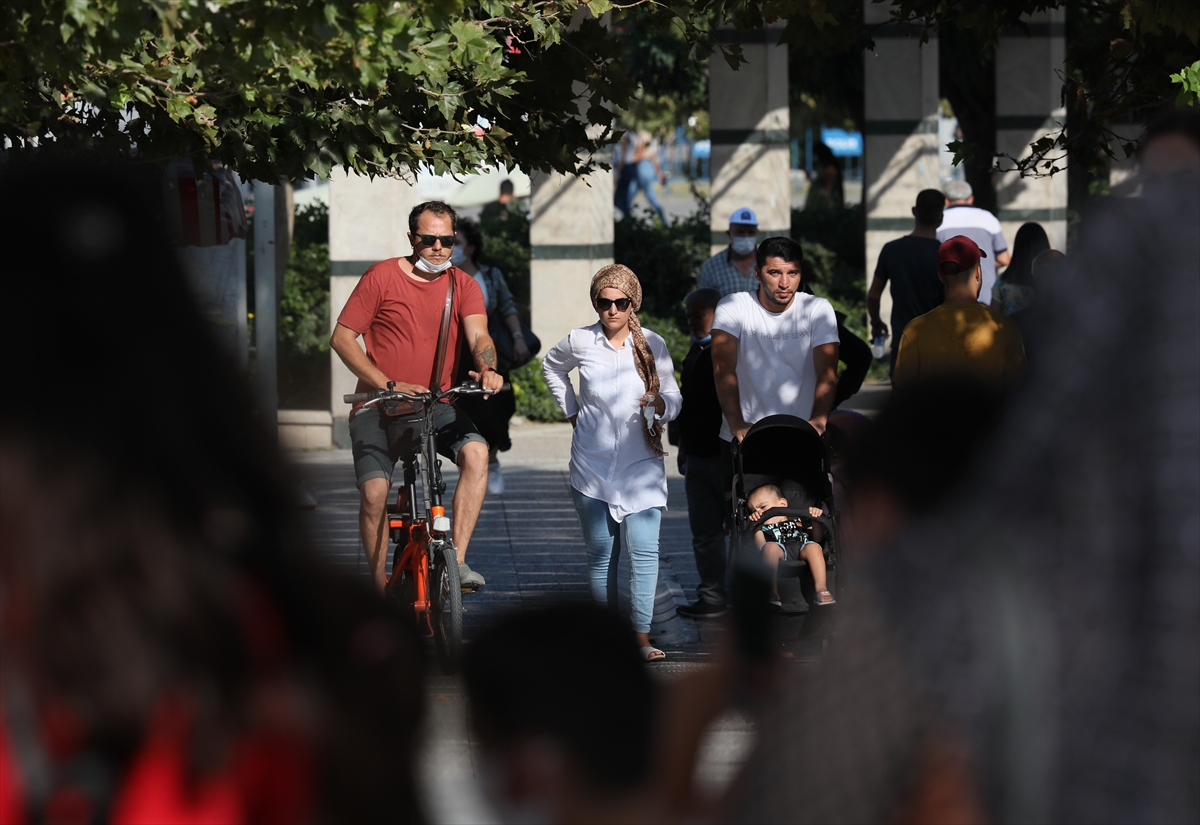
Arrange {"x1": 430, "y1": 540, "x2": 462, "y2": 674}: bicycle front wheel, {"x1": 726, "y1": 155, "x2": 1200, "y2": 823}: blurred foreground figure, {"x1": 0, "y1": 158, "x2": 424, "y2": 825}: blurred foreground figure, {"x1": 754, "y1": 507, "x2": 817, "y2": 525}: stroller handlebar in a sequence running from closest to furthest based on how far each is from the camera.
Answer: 1. {"x1": 0, "y1": 158, "x2": 424, "y2": 825}: blurred foreground figure
2. {"x1": 726, "y1": 155, "x2": 1200, "y2": 823}: blurred foreground figure
3. {"x1": 430, "y1": 540, "x2": 462, "y2": 674}: bicycle front wheel
4. {"x1": 754, "y1": 507, "x2": 817, "y2": 525}: stroller handlebar

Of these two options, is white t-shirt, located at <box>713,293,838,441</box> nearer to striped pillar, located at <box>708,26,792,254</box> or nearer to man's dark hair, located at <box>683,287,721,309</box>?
man's dark hair, located at <box>683,287,721,309</box>

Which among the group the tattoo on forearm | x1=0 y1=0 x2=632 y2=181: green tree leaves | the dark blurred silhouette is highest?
x1=0 y1=0 x2=632 y2=181: green tree leaves

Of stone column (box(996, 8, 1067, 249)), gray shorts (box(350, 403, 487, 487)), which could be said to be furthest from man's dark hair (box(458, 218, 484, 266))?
stone column (box(996, 8, 1067, 249))

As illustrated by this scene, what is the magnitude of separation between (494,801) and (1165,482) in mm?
853

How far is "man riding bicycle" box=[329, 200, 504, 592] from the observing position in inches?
254

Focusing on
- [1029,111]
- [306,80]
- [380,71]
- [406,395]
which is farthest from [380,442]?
[1029,111]

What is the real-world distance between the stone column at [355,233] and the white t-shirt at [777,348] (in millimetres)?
6132

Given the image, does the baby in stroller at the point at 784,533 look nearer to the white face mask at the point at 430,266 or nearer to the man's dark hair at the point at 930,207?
the white face mask at the point at 430,266

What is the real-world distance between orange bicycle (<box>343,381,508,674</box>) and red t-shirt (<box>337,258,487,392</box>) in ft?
0.96

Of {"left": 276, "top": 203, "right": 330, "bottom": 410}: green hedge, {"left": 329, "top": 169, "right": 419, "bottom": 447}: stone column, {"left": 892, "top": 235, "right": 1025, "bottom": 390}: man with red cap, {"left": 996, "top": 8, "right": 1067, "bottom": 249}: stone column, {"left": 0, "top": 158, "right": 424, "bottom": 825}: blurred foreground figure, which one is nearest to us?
{"left": 0, "top": 158, "right": 424, "bottom": 825}: blurred foreground figure

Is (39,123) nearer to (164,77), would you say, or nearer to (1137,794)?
(164,77)

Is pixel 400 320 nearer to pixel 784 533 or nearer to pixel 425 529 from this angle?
pixel 425 529

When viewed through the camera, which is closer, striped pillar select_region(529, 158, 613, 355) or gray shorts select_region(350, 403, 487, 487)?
gray shorts select_region(350, 403, 487, 487)

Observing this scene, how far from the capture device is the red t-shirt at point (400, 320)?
6.57m
